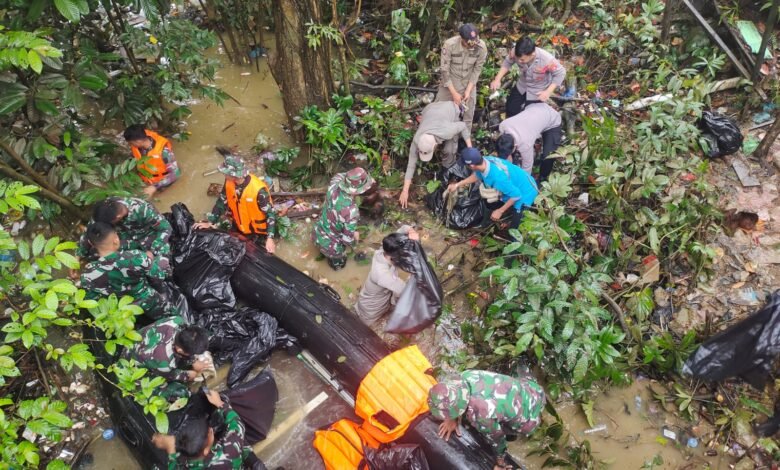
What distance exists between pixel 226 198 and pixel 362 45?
329 centimetres

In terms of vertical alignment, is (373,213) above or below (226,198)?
below

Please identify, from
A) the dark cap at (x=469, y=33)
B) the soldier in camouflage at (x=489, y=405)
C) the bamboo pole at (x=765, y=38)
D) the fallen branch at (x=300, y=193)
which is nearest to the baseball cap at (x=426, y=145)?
the dark cap at (x=469, y=33)

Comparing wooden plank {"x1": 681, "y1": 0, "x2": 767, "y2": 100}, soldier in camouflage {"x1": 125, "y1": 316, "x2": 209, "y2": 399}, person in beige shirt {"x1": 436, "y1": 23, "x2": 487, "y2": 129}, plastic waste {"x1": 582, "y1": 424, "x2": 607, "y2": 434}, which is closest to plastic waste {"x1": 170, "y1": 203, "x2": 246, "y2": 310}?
soldier in camouflage {"x1": 125, "y1": 316, "x2": 209, "y2": 399}

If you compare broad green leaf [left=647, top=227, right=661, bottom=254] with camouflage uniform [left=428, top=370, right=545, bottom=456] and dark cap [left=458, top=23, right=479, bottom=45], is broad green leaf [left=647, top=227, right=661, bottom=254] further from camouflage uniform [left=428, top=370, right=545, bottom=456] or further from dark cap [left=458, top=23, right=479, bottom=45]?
dark cap [left=458, top=23, right=479, bottom=45]

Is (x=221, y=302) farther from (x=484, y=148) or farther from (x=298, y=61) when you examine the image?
(x=484, y=148)

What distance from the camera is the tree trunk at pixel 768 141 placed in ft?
16.3

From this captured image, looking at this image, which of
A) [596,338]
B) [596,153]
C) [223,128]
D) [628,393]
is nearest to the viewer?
[596,338]

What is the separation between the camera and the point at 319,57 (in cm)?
514

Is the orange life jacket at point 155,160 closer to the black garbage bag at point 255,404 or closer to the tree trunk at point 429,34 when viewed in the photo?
the black garbage bag at point 255,404

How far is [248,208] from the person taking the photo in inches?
175

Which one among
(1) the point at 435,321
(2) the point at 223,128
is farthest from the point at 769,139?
(2) the point at 223,128

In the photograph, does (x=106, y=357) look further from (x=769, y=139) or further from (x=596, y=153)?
(x=769, y=139)

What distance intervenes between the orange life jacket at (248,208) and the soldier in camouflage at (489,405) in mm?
2273

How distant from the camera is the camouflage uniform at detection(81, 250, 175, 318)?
369 cm
